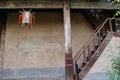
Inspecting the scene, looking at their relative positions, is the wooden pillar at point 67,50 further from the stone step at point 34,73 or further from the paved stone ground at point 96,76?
the stone step at point 34,73

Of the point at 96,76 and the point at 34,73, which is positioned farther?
the point at 34,73

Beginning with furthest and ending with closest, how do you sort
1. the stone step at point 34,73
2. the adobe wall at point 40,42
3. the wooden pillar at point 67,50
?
the adobe wall at point 40,42 < the stone step at point 34,73 < the wooden pillar at point 67,50

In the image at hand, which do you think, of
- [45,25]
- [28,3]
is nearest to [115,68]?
[28,3]

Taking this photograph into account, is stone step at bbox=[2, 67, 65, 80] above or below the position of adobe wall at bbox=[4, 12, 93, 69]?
below

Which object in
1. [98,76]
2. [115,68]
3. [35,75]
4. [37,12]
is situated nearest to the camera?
[115,68]

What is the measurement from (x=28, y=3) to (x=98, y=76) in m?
3.34

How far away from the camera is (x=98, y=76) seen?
7.20 meters

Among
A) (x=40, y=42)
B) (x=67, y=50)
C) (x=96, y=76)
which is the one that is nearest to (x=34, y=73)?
(x=40, y=42)

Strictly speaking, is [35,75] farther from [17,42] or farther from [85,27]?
[85,27]

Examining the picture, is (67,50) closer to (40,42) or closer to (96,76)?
(96,76)

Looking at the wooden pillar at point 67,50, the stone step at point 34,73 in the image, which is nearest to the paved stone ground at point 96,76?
the wooden pillar at point 67,50

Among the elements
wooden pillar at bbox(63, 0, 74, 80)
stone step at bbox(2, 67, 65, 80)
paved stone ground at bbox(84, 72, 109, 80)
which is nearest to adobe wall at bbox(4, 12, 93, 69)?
stone step at bbox(2, 67, 65, 80)

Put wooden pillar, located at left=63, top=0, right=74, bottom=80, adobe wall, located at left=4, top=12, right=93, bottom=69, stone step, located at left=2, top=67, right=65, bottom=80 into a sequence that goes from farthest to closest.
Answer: adobe wall, located at left=4, top=12, right=93, bottom=69 < stone step, located at left=2, top=67, right=65, bottom=80 < wooden pillar, located at left=63, top=0, right=74, bottom=80

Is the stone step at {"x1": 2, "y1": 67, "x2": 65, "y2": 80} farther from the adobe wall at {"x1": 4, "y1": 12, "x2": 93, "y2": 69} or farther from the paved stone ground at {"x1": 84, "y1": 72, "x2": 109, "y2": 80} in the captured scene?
the paved stone ground at {"x1": 84, "y1": 72, "x2": 109, "y2": 80}
